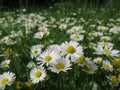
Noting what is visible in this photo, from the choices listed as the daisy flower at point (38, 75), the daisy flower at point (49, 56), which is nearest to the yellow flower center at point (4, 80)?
the daisy flower at point (38, 75)

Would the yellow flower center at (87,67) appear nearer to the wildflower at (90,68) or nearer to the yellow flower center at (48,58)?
the wildflower at (90,68)

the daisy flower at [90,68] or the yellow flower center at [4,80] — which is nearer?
the daisy flower at [90,68]

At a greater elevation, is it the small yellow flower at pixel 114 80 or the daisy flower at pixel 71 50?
the daisy flower at pixel 71 50

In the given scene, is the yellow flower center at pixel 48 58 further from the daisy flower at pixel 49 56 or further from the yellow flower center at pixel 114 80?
the yellow flower center at pixel 114 80

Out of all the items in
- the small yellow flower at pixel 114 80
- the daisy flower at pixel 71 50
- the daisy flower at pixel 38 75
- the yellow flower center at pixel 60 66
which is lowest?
the small yellow flower at pixel 114 80

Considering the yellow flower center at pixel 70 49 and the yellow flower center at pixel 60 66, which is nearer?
the yellow flower center at pixel 60 66

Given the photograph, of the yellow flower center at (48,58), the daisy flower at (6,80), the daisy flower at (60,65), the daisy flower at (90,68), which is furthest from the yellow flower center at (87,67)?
the daisy flower at (6,80)

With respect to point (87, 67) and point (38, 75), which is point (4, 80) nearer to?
point (38, 75)

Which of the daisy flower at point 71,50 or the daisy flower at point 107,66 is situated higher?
the daisy flower at point 71,50

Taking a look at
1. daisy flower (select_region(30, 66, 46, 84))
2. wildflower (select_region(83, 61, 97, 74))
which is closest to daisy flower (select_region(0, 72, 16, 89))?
daisy flower (select_region(30, 66, 46, 84))
